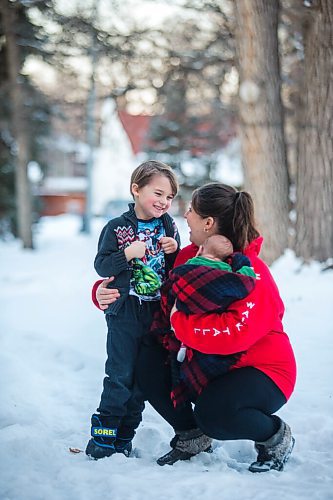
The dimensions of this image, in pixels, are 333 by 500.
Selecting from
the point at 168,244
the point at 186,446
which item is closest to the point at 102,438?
the point at 186,446

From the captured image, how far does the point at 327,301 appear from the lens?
5309mm

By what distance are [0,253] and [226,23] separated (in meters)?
7.56

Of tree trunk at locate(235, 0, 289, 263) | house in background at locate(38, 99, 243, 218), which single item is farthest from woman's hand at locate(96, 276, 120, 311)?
house in background at locate(38, 99, 243, 218)

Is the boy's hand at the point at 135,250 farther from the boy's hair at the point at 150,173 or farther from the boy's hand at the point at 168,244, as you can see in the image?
the boy's hair at the point at 150,173

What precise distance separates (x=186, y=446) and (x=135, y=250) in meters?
0.98

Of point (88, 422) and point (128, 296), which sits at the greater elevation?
point (128, 296)

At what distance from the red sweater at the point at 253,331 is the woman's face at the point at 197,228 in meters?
0.21

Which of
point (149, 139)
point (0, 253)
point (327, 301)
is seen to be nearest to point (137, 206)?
point (327, 301)

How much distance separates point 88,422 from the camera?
3406 millimetres

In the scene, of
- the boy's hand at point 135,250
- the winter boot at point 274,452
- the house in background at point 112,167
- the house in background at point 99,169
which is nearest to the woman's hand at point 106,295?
the boy's hand at point 135,250

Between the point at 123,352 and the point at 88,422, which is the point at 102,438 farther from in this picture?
the point at 88,422

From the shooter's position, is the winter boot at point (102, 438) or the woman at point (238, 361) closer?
the woman at point (238, 361)

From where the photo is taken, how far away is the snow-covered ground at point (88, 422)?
2432 millimetres

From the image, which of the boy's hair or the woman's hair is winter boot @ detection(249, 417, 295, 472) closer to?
the woman's hair
